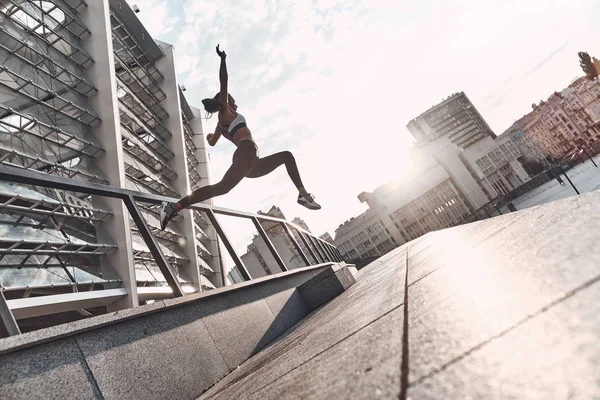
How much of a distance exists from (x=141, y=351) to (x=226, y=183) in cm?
Answer: 207

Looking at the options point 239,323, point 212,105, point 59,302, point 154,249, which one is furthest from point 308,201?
point 59,302

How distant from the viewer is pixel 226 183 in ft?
12.9

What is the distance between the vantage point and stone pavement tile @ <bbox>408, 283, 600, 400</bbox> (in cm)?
53

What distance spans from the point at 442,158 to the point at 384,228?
23.4 m

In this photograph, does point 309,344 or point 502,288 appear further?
point 309,344

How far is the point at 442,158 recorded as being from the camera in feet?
293

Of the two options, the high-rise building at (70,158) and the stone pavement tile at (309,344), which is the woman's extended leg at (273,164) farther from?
the high-rise building at (70,158)

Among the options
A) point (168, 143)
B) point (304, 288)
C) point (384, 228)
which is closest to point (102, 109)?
point (168, 143)

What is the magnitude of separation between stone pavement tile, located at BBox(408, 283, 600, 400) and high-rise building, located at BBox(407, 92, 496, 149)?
15290cm

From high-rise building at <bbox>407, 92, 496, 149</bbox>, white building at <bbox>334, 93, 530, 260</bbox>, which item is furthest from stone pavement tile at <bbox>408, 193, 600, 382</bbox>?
high-rise building at <bbox>407, 92, 496, 149</bbox>

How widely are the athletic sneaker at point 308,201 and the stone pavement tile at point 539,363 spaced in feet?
16.6

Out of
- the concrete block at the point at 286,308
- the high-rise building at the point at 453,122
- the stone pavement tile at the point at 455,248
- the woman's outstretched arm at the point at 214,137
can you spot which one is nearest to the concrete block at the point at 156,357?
the concrete block at the point at 286,308

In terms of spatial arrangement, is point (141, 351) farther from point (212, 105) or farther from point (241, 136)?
point (212, 105)

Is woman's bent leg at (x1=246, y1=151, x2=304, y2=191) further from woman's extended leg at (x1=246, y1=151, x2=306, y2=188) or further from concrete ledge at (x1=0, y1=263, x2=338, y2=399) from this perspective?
concrete ledge at (x1=0, y1=263, x2=338, y2=399)
